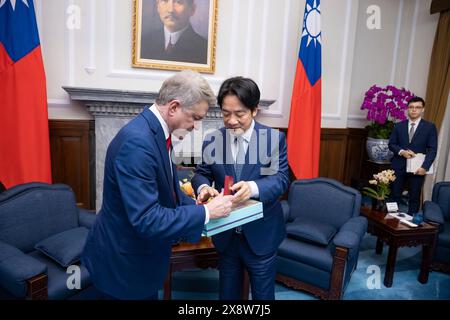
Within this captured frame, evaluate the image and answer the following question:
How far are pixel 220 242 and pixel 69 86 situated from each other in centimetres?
260

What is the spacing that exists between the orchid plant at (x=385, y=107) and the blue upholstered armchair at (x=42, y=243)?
3.70 meters

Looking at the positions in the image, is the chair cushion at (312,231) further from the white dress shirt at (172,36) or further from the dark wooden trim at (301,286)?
the white dress shirt at (172,36)

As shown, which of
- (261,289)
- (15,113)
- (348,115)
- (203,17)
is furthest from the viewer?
(348,115)

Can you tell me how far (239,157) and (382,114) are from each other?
342 centimetres

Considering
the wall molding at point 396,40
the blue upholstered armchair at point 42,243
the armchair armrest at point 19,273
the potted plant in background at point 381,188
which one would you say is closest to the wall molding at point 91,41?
the blue upholstered armchair at point 42,243

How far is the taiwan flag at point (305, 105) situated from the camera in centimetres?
387

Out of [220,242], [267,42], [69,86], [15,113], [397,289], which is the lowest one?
[397,289]

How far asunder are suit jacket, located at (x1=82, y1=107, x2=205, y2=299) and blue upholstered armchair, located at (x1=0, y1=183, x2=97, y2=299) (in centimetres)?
75

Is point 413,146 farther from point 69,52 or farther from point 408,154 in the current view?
point 69,52

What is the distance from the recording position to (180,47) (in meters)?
3.70

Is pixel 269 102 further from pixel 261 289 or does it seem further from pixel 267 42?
pixel 261 289

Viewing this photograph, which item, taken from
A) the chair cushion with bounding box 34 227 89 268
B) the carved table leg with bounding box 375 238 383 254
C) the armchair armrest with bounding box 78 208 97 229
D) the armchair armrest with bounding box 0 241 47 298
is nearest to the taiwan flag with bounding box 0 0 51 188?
the armchair armrest with bounding box 78 208 97 229
